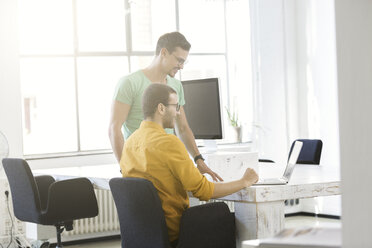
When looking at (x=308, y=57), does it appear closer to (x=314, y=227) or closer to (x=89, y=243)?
(x=89, y=243)

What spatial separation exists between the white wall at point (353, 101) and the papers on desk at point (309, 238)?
Answer: 0.03m

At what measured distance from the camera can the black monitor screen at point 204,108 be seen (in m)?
4.72

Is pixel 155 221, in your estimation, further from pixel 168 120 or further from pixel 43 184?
pixel 43 184

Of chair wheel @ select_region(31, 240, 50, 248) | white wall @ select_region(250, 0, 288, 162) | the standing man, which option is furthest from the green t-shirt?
white wall @ select_region(250, 0, 288, 162)

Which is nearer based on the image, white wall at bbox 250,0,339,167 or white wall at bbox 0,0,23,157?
white wall at bbox 0,0,23,157

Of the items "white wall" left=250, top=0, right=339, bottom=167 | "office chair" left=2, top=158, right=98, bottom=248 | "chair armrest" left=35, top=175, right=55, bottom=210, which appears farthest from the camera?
"white wall" left=250, top=0, right=339, bottom=167

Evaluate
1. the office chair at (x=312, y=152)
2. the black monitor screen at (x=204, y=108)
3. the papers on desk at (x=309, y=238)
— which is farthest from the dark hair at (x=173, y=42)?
the papers on desk at (x=309, y=238)

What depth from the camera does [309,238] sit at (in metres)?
1.14

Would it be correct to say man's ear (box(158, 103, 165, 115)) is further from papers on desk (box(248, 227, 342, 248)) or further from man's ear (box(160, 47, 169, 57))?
papers on desk (box(248, 227, 342, 248))

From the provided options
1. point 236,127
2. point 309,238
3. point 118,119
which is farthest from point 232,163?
point 236,127

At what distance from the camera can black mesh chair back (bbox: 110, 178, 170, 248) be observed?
2721mm

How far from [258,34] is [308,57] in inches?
24.1

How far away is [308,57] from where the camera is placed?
23.0 feet

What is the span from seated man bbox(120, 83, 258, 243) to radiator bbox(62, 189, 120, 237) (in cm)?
300
